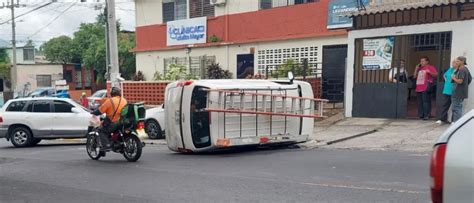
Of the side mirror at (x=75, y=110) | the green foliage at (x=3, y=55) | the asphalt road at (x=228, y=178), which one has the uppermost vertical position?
the green foliage at (x=3, y=55)

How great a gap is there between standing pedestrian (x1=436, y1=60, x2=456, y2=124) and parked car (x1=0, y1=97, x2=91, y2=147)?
1002 centimetres

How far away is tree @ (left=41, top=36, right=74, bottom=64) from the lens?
5469 centimetres

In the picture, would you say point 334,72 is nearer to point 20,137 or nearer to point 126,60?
point 20,137

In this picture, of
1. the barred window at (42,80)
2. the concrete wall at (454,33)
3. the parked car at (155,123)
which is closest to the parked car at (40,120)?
the parked car at (155,123)

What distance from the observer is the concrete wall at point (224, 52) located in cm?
1930

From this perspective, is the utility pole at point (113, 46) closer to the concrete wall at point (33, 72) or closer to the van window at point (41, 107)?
the van window at point (41, 107)

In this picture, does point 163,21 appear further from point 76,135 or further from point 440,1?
point 440,1

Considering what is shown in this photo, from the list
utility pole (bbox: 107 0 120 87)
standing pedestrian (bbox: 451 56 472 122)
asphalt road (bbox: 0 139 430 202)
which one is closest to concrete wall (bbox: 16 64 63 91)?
utility pole (bbox: 107 0 120 87)

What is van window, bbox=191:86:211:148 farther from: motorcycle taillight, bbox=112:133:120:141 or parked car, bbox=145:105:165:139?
parked car, bbox=145:105:165:139

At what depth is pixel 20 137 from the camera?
48.3ft

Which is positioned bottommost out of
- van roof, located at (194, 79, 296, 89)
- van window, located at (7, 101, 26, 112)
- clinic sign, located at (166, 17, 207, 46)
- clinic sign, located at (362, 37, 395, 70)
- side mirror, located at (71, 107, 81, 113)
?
side mirror, located at (71, 107, 81, 113)

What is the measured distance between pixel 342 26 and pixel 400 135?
273 inches

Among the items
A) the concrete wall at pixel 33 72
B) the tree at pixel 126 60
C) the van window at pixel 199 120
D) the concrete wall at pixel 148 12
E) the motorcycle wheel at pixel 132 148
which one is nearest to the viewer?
the motorcycle wheel at pixel 132 148

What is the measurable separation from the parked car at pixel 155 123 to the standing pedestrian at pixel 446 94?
26.0 feet
